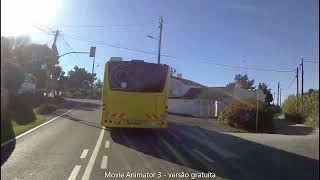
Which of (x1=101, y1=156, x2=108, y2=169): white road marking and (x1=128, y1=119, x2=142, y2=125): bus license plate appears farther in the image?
(x1=128, y1=119, x2=142, y2=125): bus license plate

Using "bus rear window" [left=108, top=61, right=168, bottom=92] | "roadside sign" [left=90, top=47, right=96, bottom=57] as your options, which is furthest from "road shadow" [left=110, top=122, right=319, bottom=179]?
"roadside sign" [left=90, top=47, right=96, bottom=57]

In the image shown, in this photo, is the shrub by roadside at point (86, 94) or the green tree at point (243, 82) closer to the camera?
the green tree at point (243, 82)

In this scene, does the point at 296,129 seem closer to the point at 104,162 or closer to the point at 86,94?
the point at 104,162

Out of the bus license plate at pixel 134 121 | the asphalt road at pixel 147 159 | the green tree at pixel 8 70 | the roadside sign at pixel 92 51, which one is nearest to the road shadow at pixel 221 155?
the asphalt road at pixel 147 159

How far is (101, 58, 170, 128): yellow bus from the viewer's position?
20219mm

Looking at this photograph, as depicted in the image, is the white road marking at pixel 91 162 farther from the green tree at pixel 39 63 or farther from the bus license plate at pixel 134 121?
the green tree at pixel 39 63

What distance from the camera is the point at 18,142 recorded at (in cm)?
1692

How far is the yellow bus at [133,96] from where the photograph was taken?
66.3 ft

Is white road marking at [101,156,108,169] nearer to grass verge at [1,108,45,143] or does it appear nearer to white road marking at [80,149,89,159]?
white road marking at [80,149,89,159]

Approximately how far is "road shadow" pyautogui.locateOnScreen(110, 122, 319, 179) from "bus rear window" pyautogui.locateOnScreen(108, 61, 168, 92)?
2.03 meters

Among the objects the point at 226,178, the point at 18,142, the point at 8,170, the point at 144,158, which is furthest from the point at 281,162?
the point at 18,142

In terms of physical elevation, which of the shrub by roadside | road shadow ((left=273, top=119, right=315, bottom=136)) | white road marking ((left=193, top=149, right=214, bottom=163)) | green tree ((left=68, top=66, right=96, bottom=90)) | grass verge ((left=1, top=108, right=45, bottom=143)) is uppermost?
green tree ((left=68, top=66, right=96, bottom=90))

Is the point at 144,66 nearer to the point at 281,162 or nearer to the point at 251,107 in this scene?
the point at 281,162

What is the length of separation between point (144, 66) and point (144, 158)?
278 inches
